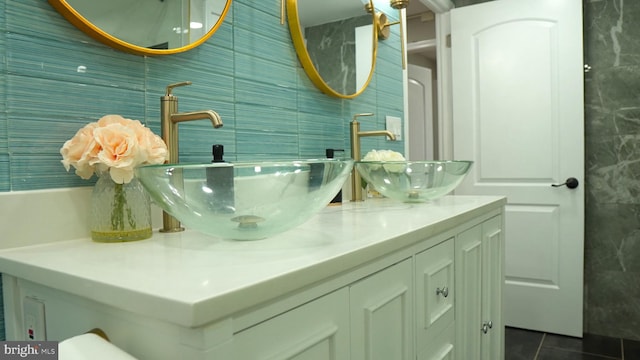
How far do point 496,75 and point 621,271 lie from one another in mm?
1210

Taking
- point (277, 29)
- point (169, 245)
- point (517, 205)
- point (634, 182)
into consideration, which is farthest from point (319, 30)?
point (634, 182)

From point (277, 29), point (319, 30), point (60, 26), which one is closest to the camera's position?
point (60, 26)

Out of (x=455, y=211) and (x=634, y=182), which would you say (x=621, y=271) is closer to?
(x=634, y=182)

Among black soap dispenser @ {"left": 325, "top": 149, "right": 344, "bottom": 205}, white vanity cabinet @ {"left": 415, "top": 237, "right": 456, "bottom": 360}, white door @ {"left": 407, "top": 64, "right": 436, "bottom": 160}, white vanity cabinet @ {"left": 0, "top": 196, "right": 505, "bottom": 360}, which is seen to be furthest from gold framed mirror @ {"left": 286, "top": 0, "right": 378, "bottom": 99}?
white door @ {"left": 407, "top": 64, "right": 436, "bottom": 160}

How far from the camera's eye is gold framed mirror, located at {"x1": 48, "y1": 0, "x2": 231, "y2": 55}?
2.70ft

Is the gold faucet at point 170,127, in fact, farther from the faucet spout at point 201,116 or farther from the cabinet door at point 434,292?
the cabinet door at point 434,292

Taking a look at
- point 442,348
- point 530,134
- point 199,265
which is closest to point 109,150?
point 199,265

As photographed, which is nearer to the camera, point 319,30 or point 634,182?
point 319,30

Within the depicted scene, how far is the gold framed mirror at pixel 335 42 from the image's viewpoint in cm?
138

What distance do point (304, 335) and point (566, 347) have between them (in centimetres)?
223

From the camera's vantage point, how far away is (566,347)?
232 centimetres

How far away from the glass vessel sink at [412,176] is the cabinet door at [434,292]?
28 centimetres

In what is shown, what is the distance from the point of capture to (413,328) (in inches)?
34.7

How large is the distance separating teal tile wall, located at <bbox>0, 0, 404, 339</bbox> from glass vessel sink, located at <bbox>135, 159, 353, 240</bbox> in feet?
0.74
